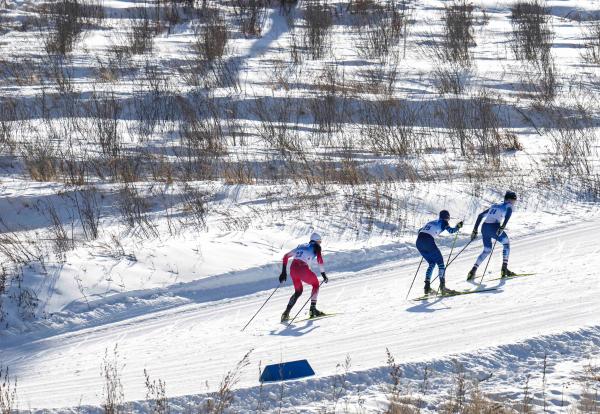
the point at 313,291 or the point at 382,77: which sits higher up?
the point at 382,77

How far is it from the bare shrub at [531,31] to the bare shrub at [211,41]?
29.7 ft

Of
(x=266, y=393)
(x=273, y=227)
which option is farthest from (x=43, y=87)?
(x=266, y=393)

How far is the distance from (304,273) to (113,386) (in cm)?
428

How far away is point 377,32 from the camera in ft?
94.6

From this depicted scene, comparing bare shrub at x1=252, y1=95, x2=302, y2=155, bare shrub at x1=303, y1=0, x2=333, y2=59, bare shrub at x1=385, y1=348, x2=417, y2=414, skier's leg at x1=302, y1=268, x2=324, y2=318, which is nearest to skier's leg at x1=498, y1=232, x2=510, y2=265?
skier's leg at x1=302, y1=268, x2=324, y2=318

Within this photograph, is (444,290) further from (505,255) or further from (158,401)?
(158,401)

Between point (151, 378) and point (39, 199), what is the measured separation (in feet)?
24.3

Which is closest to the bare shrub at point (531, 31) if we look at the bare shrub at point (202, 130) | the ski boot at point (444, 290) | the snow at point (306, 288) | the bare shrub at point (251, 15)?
the snow at point (306, 288)

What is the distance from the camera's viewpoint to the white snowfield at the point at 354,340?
407 inches

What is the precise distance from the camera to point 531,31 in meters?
28.9

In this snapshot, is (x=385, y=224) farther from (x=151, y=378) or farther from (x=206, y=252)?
(x=151, y=378)

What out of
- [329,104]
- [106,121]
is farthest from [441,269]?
[106,121]

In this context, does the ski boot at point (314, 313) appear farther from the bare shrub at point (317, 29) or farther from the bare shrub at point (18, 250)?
the bare shrub at point (317, 29)

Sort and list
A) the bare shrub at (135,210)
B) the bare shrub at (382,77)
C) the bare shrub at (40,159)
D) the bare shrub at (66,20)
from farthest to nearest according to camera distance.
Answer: the bare shrub at (66,20)
the bare shrub at (382,77)
the bare shrub at (40,159)
the bare shrub at (135,210)
